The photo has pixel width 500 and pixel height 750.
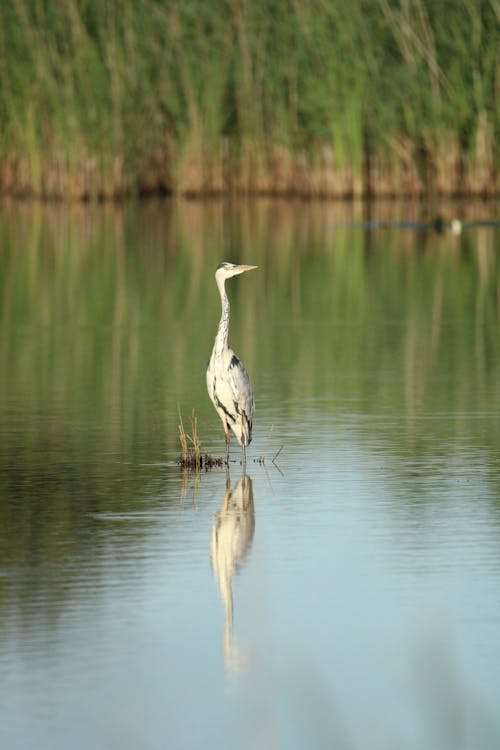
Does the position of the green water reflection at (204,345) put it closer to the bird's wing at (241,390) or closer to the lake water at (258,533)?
the lake water at (258,533)

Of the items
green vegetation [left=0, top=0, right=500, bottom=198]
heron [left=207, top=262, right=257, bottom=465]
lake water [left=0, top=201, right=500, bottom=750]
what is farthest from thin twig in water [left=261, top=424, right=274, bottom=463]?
green vegetation [left=0, top=0, right=500, bottom=198]

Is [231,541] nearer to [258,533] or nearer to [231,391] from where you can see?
[258,533]

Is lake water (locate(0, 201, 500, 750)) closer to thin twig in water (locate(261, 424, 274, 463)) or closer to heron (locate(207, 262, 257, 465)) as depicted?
thin twig in water (locate(261, 424, 274, 463))

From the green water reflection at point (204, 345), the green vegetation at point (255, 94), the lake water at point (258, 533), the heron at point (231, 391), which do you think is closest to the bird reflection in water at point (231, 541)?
the lake water at point (258, 533)

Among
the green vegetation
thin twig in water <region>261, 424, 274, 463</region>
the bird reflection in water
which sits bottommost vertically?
the bird reflection in water

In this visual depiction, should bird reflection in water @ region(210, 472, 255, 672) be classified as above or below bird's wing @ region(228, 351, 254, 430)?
below

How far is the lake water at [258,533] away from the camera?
191 inches

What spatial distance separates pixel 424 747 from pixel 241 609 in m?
1.34

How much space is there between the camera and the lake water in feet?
15.9

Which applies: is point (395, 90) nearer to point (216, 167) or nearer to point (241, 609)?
point (216, 167)

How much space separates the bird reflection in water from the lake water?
0.05 feet

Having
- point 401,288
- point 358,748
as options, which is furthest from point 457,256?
point 358,748

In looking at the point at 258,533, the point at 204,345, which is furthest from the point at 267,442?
the point at 204,345

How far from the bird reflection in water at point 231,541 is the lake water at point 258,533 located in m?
0.02
